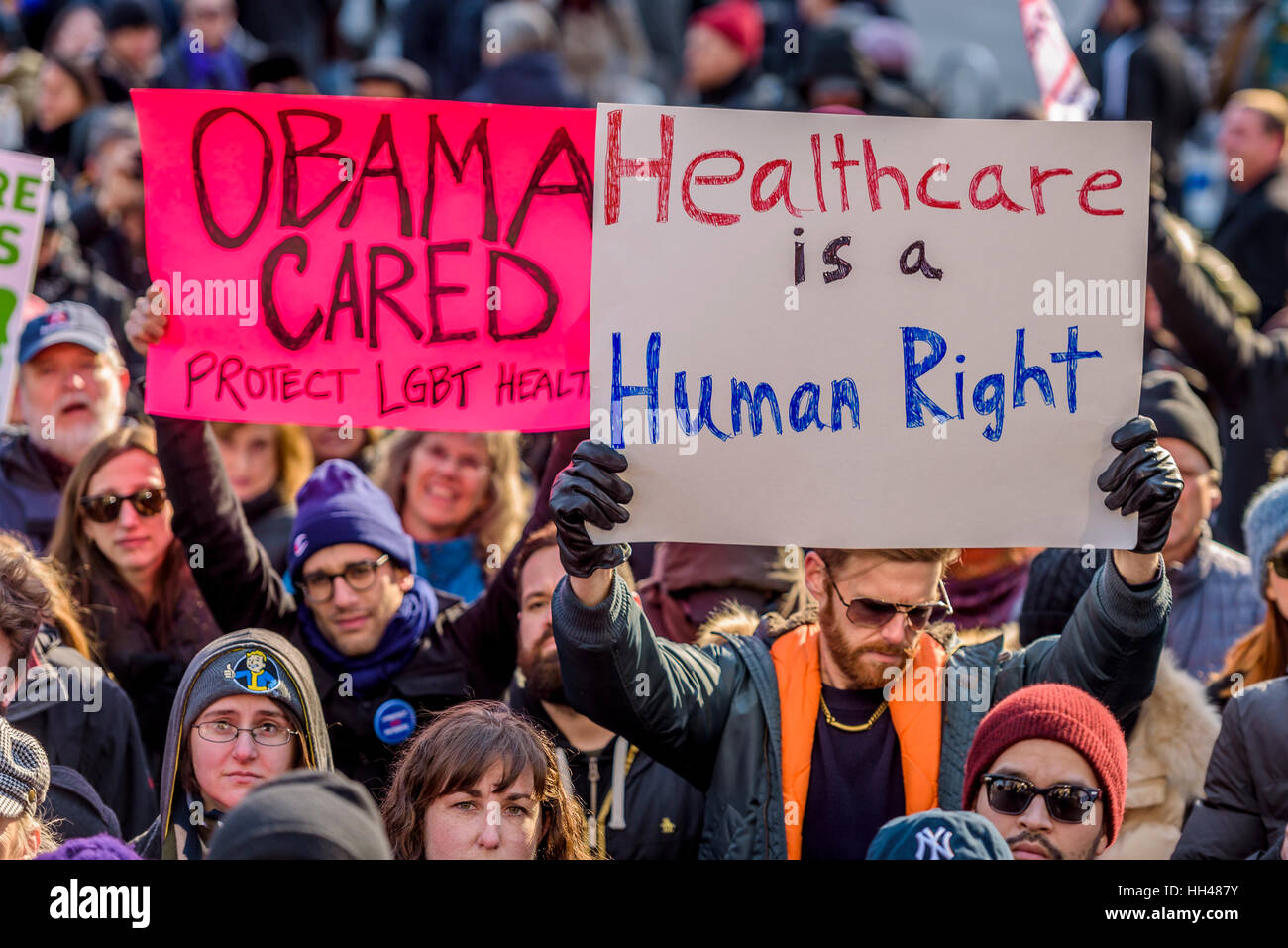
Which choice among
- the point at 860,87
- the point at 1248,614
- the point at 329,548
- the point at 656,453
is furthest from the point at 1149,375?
the point at 860,87

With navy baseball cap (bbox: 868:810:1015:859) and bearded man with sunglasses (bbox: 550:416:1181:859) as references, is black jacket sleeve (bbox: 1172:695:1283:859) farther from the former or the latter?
navy baseball cap (bbox: 868:810:1015:859)

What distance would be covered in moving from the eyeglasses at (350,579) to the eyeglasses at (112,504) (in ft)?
1.55

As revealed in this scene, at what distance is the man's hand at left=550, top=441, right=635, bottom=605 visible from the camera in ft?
9.66

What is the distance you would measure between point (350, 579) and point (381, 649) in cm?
20

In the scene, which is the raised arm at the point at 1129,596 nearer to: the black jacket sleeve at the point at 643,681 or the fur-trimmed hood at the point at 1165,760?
the fur-trimmed hood at the point at 1165,760

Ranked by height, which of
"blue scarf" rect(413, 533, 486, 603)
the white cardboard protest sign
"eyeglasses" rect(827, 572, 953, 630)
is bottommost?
"eyeglasses" rect(827, 572, 953, 630)

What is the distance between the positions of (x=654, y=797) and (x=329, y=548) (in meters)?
1.02

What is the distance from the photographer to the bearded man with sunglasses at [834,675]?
3010mm

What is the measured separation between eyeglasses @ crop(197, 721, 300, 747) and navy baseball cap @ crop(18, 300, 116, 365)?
1641 millimetres

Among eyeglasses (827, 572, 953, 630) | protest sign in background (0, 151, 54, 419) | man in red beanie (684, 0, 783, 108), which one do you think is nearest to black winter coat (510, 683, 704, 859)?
eyeglasses (827, 572, 953, 630)

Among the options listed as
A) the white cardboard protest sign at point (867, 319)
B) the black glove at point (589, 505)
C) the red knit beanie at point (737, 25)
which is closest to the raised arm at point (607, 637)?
the black glove at point (589, 505)
